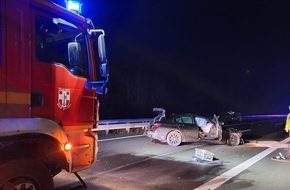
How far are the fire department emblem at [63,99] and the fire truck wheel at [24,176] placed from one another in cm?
81

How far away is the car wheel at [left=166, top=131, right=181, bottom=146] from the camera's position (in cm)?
1622

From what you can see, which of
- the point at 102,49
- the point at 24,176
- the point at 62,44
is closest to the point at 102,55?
the point at 102,49

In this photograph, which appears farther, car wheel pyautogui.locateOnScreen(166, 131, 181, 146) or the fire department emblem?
car wheel pyautogui.locateOnScreen(166, 131, 181, 146)

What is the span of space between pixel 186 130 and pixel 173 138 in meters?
A: 0.61

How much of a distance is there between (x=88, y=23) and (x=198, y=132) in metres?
10.6

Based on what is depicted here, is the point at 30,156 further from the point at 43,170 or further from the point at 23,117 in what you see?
the point at 23,117

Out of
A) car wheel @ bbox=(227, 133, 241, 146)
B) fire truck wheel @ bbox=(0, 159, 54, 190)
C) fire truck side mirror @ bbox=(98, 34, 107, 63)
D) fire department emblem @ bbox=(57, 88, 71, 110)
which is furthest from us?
car wheel @ bbox=(227, 133, 241, 146)

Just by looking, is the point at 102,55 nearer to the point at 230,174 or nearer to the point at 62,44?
the point at 62,44

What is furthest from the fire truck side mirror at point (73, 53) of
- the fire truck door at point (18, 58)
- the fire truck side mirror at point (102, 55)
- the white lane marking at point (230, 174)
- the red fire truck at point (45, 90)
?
the white lane marking at point (230, 174)

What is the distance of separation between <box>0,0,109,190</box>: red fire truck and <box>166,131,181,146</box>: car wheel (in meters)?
10.2

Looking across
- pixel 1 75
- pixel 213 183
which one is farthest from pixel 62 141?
pixel 213 183

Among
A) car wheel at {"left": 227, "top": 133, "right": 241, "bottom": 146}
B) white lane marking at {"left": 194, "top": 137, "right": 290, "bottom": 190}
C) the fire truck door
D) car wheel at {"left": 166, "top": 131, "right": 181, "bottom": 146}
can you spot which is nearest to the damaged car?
car wheel at {"left": 166, "top": 131, "right": 181, "bottom": 146}

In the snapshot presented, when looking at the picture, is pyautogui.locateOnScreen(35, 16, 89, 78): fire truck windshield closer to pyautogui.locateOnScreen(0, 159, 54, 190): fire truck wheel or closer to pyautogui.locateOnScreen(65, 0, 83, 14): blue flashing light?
pyautogui.locateOnScreen(65, 0, 83, 14): blue flashing light

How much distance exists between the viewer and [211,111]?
78.1 m
